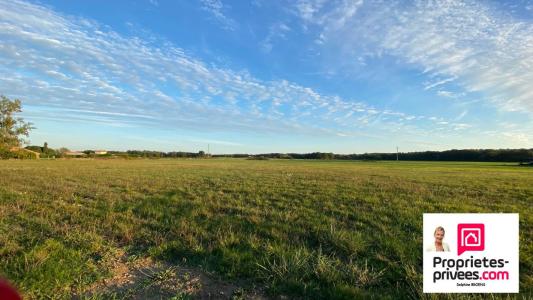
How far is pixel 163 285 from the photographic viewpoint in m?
4.56

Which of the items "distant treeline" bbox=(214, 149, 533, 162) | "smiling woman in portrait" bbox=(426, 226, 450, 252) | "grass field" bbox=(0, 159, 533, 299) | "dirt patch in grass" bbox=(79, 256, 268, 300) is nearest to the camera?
"dirt patch in grass" bbox=(79, 256, 268, 300)

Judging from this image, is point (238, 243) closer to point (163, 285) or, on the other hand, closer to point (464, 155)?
point (163, 285)

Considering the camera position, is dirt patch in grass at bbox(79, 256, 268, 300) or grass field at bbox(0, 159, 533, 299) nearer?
dirt patch in grass at bbox(79, 256, 268, 300)

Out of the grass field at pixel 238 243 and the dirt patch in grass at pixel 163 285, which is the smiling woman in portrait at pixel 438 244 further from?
the dirt patch in grass at pixel 163 285

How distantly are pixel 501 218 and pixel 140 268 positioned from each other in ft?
19.9

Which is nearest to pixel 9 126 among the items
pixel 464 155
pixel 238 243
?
pixel 238 243

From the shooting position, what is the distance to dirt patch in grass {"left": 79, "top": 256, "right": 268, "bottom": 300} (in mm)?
4269

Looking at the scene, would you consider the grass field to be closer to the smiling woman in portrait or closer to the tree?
the smiling woman in portrait

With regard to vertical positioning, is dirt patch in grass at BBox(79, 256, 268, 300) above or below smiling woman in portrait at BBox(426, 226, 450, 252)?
below

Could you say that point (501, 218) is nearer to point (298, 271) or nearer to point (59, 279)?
point (298, 271)

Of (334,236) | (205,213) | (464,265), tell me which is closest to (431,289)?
(464,265)

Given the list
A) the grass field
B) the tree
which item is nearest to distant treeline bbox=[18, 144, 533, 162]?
the tree

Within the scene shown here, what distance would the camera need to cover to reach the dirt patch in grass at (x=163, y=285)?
427 centimetres

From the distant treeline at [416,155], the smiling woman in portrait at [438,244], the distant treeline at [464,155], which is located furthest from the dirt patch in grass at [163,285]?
A: the distant treeline at [464,155]
